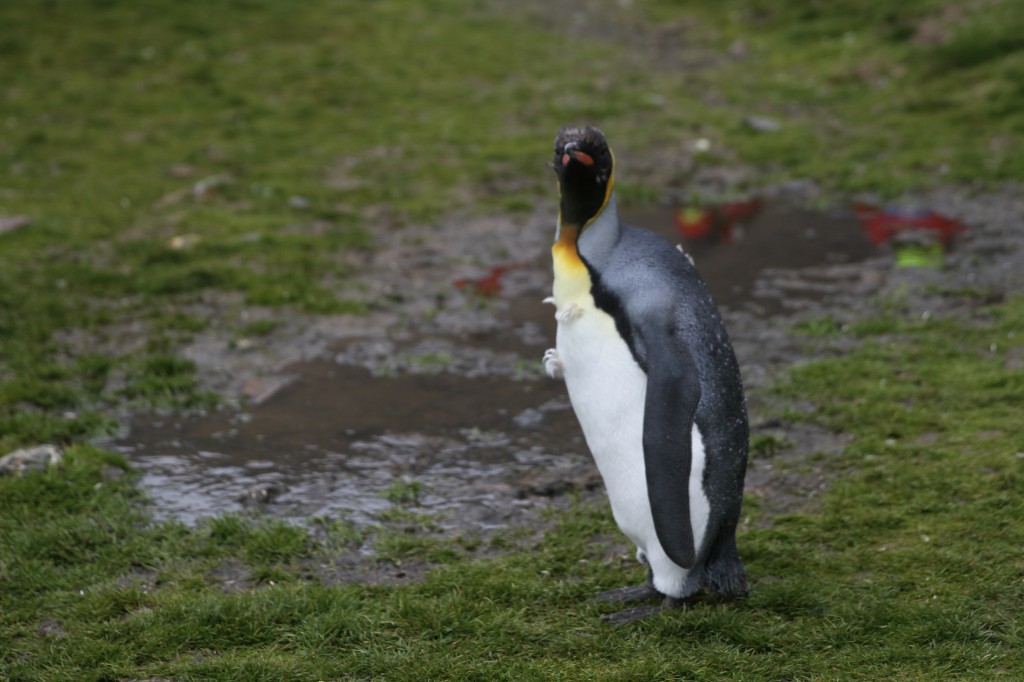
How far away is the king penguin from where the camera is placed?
3.47m

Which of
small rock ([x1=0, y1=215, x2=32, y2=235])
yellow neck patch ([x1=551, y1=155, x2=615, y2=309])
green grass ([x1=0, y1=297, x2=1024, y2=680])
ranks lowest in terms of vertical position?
green grass ([x1=0, y1=297, x2=1024, y2=680])

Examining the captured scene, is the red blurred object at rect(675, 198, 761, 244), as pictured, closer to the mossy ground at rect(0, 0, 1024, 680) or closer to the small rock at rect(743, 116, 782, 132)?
the mossy ground at rect(0, 0, 1024, 680)

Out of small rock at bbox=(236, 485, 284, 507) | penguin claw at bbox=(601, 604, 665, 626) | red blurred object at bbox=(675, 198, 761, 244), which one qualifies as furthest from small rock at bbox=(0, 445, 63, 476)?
red blurred object at bbox=(675, 198, 761, 244)

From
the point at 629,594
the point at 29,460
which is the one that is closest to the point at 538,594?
the point at 629,594

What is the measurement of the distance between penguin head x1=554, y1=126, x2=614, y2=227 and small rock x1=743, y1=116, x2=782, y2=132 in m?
7.07

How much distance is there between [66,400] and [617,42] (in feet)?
35.4

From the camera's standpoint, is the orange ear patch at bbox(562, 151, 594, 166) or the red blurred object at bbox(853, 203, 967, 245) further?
the red blurred object at bbox(853, 203, 967, 245)

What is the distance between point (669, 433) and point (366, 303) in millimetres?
3978

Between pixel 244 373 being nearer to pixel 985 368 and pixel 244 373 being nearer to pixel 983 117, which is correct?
pixel 985 368

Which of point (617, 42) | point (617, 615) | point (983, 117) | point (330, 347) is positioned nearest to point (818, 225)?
point (983, 117)

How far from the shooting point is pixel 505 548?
4.41m

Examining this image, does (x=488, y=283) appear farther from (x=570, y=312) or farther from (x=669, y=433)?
(x=669, y=433)

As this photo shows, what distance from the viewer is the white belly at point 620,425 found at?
11.8 ft

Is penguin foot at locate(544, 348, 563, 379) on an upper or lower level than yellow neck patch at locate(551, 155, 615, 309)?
lower
